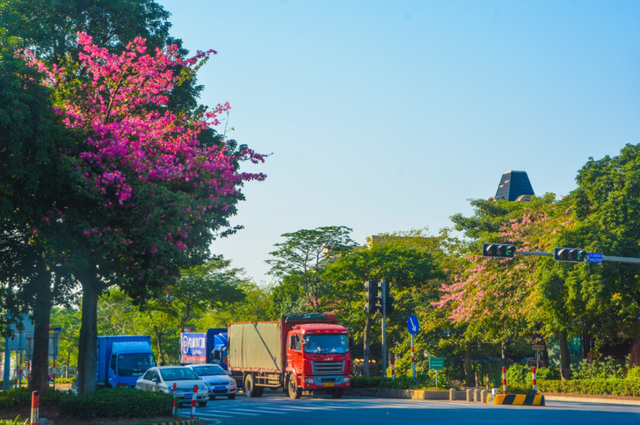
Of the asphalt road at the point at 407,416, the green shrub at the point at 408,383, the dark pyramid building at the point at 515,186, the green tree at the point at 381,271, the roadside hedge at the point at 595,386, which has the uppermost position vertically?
the dark pyramid building at the point at 515,186

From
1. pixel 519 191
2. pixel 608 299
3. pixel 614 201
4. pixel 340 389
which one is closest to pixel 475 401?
pixel 340 389

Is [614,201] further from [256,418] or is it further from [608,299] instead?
[256,418]

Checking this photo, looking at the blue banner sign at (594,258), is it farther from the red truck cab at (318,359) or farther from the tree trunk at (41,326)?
the tree trunk at (41,326)

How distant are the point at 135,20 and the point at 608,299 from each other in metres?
20.5

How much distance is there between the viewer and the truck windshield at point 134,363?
34500mm

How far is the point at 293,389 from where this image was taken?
27250 millimetres

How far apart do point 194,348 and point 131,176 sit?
29.8 meters

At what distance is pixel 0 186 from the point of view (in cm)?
1524

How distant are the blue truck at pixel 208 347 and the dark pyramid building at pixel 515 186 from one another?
61840 mm

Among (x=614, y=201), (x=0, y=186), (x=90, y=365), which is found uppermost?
(x=614, y=201)

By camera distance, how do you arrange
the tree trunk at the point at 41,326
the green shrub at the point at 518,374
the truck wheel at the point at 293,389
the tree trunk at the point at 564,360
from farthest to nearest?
1. the green shrub at the point at 518,374
2. the tree trunk at the point at 564,360
3. the truck wheel at the point at 293,389
4. the tree trunk at the point at 41,326

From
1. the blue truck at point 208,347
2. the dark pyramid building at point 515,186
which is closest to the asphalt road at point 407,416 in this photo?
the blue truck at point 208,347

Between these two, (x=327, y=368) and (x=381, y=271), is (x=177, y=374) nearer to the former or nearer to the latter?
(x=327, y=368)

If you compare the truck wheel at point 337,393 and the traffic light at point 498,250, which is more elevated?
the traffic light at point 498,250
